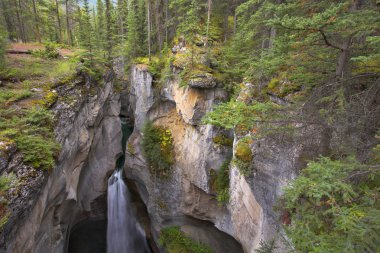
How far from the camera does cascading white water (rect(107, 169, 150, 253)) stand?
1872 centimetres

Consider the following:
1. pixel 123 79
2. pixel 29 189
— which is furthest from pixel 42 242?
pixel 123 79

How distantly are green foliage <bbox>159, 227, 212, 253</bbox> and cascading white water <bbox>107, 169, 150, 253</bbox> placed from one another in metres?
3.79

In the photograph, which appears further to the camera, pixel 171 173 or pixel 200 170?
pixel 171 173

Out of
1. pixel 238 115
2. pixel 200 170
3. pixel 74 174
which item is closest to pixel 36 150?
pixel 74 174

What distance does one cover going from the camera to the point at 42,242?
33.9ft

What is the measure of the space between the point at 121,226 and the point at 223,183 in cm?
1094

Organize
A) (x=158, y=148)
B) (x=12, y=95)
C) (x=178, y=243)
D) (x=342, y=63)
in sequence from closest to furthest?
(x=342, y=63) → (x=12, y=95) → (x=178, y=243) → (x=158, y=148)

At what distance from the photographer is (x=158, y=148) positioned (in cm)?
1728

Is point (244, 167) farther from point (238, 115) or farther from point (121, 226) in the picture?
point (121, 226)

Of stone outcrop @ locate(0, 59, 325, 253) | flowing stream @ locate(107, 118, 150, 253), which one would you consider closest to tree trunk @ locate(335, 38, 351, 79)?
stone outcrop @ locate(0, 59, 325, 253)

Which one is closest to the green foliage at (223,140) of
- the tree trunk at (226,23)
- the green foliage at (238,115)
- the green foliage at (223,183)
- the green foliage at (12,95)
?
the green foliage at (223,183)

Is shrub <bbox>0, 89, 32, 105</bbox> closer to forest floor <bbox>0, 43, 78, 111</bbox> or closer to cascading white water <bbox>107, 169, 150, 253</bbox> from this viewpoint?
forest floor <bbox>0, 43, 78, 111</bbox>

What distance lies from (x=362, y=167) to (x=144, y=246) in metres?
18.7

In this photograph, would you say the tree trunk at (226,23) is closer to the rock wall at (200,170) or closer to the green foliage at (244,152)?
the rock wall at (200,170)
